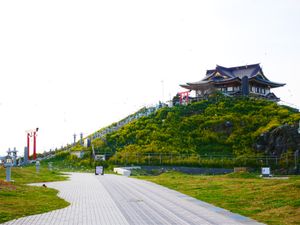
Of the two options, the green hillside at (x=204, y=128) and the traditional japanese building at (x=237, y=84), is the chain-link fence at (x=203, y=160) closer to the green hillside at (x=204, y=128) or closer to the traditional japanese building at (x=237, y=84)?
the green hillside at (x=204, y=128)

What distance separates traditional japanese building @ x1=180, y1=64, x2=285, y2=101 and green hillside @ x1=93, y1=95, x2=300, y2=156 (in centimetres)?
410

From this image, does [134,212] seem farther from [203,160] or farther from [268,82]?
[268,82]

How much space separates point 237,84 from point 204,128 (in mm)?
16722

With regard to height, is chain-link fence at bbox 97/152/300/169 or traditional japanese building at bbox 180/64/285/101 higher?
traditional japanese building at bbox 180/64/285/101

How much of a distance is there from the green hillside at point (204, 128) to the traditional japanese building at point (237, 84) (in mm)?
4101

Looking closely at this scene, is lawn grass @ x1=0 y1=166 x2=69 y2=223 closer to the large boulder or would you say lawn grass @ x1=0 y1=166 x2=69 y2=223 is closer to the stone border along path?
the stone border along path

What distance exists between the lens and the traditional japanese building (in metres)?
61.5

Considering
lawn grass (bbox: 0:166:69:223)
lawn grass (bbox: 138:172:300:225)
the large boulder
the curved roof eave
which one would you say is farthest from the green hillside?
lawn grass (bbox: 0:166:69:223)

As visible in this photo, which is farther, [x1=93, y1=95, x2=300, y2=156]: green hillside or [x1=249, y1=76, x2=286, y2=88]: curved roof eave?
[x1=249, y1=76, x2=286, y2=88]: curved roof eave

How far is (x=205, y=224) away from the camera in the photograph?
12148mm

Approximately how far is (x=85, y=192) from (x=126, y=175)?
1452 cm

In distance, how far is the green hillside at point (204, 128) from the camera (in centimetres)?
4403

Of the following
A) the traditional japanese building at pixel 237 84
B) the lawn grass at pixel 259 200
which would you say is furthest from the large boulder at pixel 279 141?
the traditional japanese building at pixel 237 84

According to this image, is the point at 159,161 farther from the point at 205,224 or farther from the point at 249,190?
the point at 205,224
